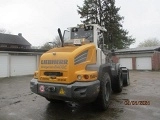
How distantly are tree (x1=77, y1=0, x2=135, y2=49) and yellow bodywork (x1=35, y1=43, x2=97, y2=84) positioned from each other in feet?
91.1

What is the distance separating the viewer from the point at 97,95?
5.64 meters

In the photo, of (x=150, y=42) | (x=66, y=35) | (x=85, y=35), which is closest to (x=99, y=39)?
(x=85, y=35)

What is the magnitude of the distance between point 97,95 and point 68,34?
278 cm

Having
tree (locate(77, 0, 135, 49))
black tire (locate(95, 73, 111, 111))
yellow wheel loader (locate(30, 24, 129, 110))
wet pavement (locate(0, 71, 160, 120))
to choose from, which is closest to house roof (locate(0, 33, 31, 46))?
tree (locate(77, 0, 135, 49))

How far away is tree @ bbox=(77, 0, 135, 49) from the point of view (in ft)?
109

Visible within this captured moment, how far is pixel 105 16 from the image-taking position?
3369 cm

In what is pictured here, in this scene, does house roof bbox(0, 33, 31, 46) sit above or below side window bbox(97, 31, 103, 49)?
above

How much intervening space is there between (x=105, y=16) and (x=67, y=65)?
29.6 metres

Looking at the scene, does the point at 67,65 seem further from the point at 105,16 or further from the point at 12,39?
the point at 12,39

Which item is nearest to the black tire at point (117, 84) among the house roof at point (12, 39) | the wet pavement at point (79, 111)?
the wet pavement at point (79, 111)

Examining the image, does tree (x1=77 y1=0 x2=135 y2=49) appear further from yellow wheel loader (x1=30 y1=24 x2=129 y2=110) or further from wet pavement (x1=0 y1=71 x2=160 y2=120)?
yellow wheel loader (x1=30 y1=24 x2=129 y2=110)

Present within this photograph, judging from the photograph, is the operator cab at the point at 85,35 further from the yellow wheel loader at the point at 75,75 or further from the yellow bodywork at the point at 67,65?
the yellow bodywork at the point at 67,65

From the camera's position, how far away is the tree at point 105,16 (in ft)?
109

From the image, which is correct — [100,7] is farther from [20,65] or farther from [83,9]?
[20,65]
